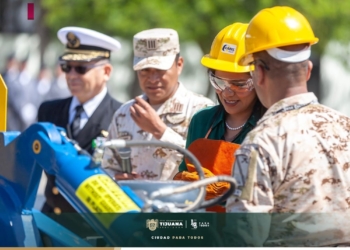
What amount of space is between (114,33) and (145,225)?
10.9 ft

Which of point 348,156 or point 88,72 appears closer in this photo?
point 348,156

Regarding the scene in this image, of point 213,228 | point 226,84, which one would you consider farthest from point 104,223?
point 226,84

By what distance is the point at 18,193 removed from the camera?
242 cm

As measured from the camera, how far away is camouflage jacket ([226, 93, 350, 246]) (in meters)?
2.15

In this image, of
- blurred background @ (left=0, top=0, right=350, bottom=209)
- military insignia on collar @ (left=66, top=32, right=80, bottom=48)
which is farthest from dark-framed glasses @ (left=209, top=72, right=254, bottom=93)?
blurred background @ (left=0, top=0, right=350, bottom=209)

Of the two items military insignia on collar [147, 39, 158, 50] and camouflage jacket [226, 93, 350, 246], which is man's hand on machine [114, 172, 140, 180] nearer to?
military insignia on collar [147, 39, 158, 50]

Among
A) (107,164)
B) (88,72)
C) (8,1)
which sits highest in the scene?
(8,1)

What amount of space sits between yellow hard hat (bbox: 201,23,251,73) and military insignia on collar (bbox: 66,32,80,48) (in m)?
1.87

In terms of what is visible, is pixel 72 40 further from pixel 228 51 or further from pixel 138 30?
pixel 228 51

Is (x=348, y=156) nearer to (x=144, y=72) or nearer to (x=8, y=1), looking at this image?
(x=144, y=72)

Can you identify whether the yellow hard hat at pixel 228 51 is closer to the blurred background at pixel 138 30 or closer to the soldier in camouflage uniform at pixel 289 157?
the soldier in camouflage uniform at pixel 289 157

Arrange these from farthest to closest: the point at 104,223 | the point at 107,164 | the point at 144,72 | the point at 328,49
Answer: the point at 328,49 → the point at 144,72 → the point at 107,164 → the point at 104,223

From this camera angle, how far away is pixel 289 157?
7.13ft

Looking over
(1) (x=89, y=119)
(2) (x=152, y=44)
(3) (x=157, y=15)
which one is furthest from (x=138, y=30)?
(2) (x=152, y=44)
